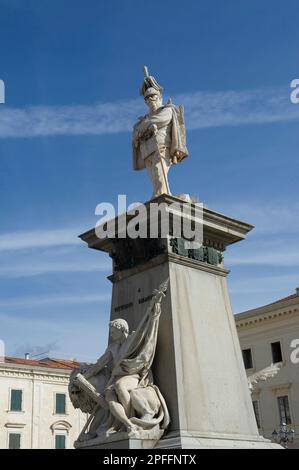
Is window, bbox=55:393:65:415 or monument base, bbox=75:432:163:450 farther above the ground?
window, bbox=55:393:65:415

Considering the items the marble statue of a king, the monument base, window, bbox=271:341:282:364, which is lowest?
the monument base

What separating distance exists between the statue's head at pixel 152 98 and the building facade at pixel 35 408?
3040 cm

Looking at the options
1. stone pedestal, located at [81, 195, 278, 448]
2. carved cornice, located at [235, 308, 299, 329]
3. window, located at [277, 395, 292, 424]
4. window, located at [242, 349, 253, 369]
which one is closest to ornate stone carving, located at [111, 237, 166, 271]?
stone pedestal, located at [81, 195, 278, 448]

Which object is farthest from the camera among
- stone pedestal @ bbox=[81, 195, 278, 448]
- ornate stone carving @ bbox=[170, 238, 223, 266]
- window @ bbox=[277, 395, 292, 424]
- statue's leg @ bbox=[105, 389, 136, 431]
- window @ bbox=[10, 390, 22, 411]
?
window @ bbox=[10, 390, 22, 411]

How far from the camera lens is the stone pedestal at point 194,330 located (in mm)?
7953

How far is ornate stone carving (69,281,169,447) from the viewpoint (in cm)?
775

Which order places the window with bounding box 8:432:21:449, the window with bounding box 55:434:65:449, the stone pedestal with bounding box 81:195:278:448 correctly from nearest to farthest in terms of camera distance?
the stone pedestal with bounding box 81:195:278:448 → the window with bounding box 8:432:21:449 → the window with bounding box 55:434:65:449

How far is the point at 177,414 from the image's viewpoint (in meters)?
7.80

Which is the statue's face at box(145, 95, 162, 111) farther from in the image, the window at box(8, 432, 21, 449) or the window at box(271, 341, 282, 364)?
the window at box(8, 432, 21, 449)

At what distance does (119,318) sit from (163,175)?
7.37 feet

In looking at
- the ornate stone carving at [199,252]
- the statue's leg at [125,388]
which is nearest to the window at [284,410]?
the ornate stone carving at [199,252]

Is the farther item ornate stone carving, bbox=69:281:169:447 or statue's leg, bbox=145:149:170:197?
statue's leg, bbox=145:149:170:197

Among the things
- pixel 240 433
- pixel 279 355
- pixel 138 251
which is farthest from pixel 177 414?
pixel 279 355
